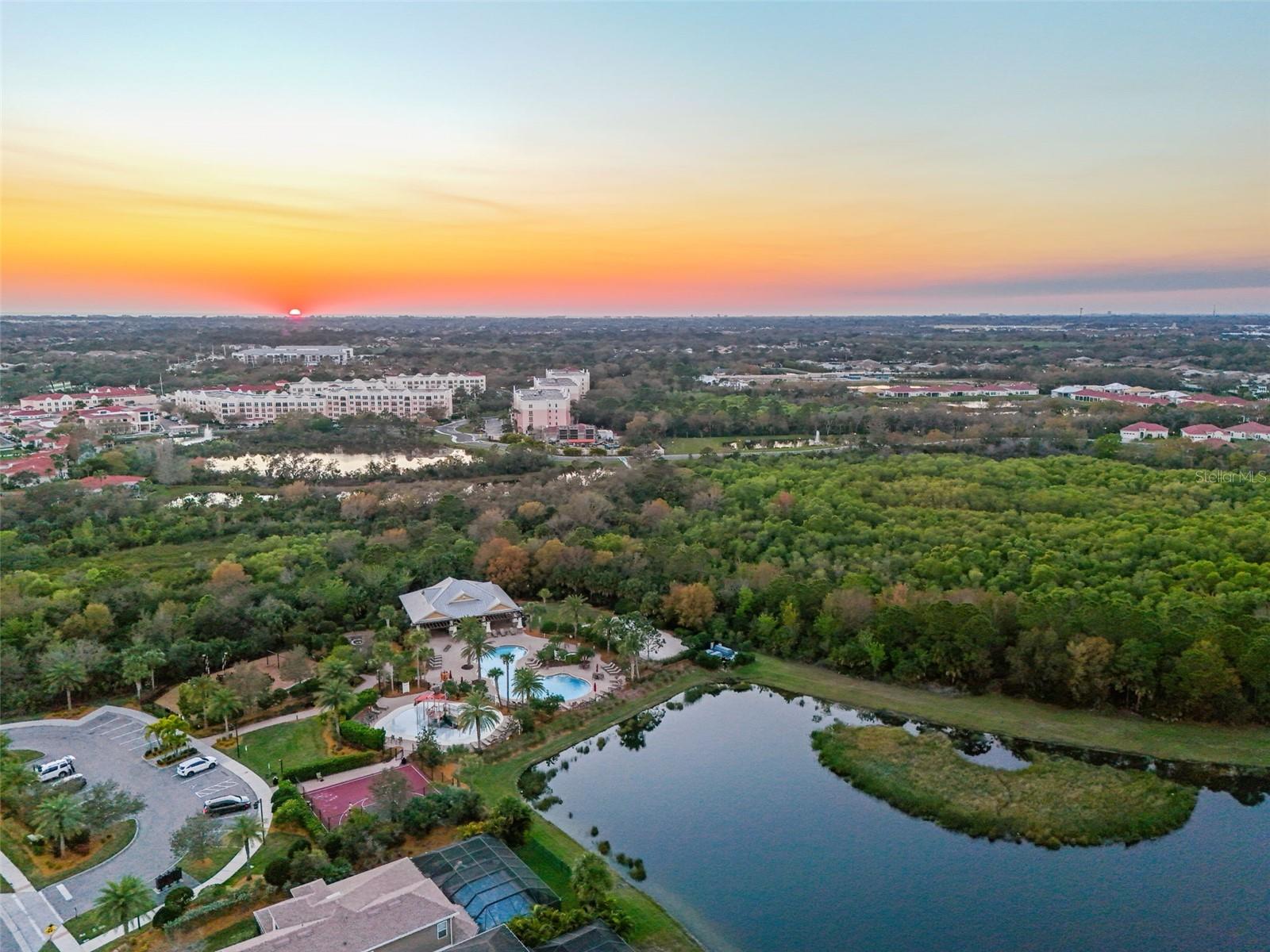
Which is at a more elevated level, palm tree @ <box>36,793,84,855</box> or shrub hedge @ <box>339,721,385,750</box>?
palm tree @ <box>36,793,84,855</box>

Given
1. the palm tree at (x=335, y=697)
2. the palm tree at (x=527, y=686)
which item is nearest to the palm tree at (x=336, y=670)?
the palm tree at (x=335, y=697)

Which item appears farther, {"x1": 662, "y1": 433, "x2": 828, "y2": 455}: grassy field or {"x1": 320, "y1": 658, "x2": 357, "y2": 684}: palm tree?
{"x1": 662, "y1": 433, "x2": 828, "y2": 455}: grassy field

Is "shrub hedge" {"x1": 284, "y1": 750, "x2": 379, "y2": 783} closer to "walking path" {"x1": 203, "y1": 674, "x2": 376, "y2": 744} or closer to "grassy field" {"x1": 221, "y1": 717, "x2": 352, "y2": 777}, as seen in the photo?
"grassy field" {"x1": 221, "y1": 717, "x2": 352, "y2": 777}

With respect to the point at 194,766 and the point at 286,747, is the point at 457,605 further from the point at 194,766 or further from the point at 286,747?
the point at 194,766

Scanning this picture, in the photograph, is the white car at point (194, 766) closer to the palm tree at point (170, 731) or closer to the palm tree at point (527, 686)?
the palm tree at point (170, 731)

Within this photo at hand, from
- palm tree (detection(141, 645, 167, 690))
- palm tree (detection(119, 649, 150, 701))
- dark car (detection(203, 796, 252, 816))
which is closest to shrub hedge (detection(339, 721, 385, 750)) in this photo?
dark car (detection(203, 796, 252, 816))

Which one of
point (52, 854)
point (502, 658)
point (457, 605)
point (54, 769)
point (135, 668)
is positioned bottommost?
point (52, 854)

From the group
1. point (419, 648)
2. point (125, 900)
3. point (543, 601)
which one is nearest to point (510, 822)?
point (125, 900)
